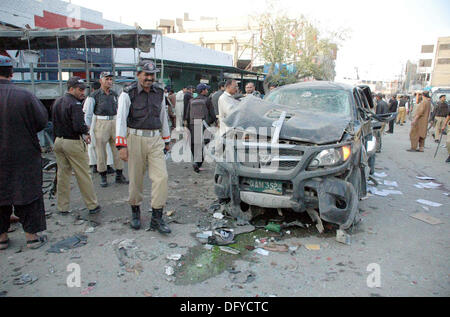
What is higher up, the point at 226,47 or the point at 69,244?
the point at 226,47

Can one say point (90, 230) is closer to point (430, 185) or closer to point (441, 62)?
point (430, 185)

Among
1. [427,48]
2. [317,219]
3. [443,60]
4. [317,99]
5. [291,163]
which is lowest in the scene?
[317,219]

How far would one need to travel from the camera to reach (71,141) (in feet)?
14.4

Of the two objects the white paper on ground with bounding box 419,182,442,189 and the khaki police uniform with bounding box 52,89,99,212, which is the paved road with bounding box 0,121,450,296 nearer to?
the khaki police uniform with bounding box 52,89,99,212

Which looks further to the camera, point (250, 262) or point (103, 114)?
point (103, 114)

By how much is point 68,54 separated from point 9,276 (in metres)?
12.9

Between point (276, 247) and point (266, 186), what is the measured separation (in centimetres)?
72

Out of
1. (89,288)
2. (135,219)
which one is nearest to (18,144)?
(135,219)

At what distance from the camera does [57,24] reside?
45.4 ft

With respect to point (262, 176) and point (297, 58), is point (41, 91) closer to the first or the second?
point (262, 176)

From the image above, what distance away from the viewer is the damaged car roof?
371 centimetres

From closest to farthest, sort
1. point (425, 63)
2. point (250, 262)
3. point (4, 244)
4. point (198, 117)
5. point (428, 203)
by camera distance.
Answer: point (250, 262)
point (4, 244)
point (428, 203)
point (198, 117)
point (425, 63)

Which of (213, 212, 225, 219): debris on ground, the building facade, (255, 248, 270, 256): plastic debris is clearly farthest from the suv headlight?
the building facade
